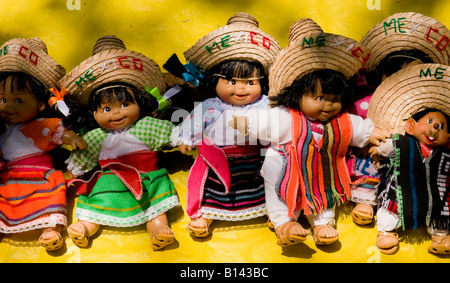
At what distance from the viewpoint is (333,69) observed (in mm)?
2268

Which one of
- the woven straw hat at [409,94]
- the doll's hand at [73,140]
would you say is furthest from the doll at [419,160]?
the doll's hand at [73,140]

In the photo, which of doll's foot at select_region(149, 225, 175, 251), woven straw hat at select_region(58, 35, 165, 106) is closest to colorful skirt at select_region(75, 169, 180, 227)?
doll's foot at select_region(149, 225, 175, 251)

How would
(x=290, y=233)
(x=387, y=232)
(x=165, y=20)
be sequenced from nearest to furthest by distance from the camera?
(x=290, y=233)
(x=387, y=232)
(x=165, y=20)

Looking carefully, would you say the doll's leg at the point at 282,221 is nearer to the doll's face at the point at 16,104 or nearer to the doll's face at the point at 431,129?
the doll's face at the point at 431,129

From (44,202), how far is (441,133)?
5.74 ft

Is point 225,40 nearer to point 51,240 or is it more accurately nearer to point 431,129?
point 431,129

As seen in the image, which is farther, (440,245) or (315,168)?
Result: (315,168)

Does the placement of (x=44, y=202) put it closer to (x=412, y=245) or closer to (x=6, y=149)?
(x=6, y=149)

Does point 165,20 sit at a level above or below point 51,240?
above

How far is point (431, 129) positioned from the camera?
2229mm

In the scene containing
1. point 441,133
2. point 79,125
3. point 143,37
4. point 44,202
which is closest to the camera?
point 441,133

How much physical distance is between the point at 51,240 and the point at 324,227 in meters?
1.16

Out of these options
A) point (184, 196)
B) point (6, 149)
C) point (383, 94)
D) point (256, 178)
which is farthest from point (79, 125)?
point (383, 94)

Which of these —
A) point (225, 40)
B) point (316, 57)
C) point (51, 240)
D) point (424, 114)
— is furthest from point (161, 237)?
point (424, 114)
